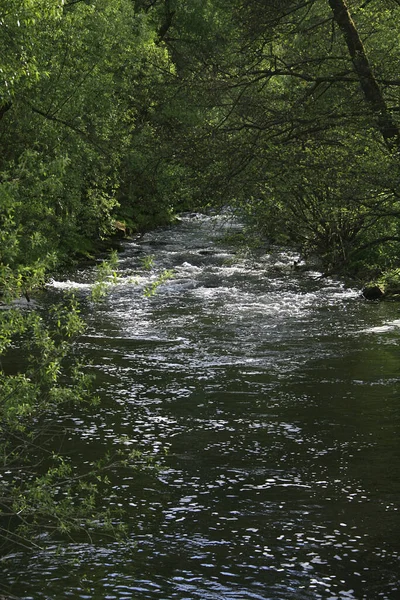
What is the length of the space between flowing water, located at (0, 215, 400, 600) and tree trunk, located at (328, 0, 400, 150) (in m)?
4.57

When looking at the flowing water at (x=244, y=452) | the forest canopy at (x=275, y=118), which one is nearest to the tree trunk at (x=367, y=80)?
the forest canopy at (x=275, y=118)

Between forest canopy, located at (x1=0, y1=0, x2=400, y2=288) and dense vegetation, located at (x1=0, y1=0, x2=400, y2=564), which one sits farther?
forest canopy, located at (x1=0, y1=0, x2=400, y2=288)

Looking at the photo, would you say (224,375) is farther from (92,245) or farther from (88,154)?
(92,245)

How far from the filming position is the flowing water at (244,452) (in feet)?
28.7

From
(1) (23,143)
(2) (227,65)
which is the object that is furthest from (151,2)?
(2) (227,65)

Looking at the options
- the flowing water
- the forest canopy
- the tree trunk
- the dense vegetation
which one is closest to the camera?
the flowing water

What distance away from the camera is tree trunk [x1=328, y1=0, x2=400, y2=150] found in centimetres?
1482

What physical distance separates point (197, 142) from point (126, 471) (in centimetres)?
732

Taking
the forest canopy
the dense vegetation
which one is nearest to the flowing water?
the dense vegetation

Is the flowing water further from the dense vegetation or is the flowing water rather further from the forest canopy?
the forest canopy

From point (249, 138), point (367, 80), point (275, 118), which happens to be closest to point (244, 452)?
point (249, 138)

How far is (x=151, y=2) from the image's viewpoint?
1908 inches

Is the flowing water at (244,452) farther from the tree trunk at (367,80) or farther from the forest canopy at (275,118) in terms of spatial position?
the tree trunk at (367,80)

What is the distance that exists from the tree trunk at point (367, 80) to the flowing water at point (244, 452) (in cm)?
457
